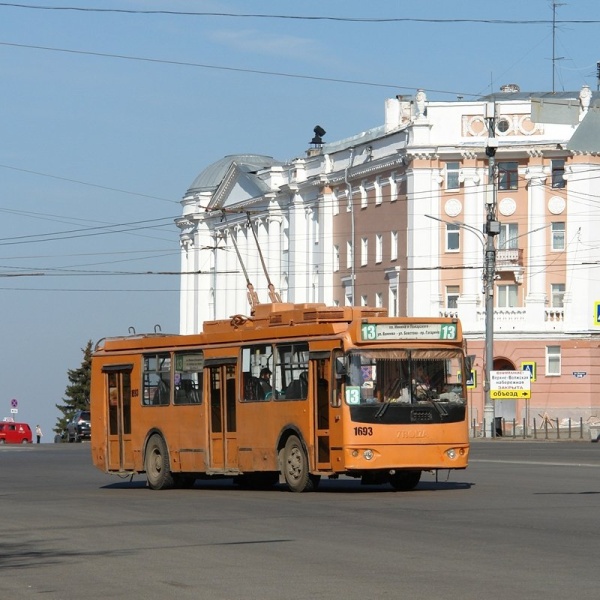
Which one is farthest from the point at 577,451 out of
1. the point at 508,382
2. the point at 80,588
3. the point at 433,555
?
the point at 80,588

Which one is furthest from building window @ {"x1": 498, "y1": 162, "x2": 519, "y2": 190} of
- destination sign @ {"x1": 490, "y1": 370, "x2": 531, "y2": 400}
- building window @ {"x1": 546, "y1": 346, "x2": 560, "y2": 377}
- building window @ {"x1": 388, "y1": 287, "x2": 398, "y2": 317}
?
destination sign @ {"x1": 490, "y1": 370, "x2": 531, "y2": 400}

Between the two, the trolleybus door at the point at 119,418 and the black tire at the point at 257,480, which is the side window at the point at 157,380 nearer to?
the trolleybus door at the point at 119,418

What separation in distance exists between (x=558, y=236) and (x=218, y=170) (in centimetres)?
3321

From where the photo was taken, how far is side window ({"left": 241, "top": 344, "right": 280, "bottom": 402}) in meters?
25.1

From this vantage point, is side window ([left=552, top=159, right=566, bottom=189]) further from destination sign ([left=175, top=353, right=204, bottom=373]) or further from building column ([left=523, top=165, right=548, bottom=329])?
destination sign ([left=175, top=353, right=204, bottom=373])

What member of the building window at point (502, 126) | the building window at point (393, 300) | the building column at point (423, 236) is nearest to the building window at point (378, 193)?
the building column at point (423, 236)

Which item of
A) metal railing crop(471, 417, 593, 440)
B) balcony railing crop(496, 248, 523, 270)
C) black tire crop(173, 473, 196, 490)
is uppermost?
balcony railing crop(496, 248, 523, 270)

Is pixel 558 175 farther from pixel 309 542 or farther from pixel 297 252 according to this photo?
pixel 309 542

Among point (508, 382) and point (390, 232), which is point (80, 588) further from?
point (390, 232)

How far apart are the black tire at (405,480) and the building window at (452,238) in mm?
53010

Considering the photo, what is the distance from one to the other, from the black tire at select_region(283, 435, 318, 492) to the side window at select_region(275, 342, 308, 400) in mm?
654

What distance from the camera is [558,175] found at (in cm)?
7644

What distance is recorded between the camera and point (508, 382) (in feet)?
190

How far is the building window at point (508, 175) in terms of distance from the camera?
76938 mm
